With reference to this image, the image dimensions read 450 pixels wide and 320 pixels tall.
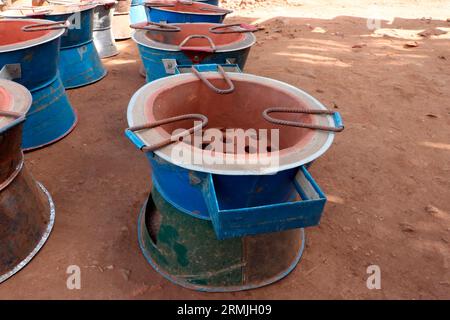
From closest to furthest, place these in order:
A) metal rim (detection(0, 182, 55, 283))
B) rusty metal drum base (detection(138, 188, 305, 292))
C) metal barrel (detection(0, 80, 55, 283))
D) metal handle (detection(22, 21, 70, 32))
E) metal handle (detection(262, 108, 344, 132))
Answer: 1. metal handle (detection(262, 108, 344, 132))
2. metal barrel (detection(0, 80, 55, 283))
3. rusty metal drum base (detection(138, 188, 305, 292))
4. metal rim (detection(0, 182, 55, 283))
5. metal handle (detection(22, 21, 70, 32))

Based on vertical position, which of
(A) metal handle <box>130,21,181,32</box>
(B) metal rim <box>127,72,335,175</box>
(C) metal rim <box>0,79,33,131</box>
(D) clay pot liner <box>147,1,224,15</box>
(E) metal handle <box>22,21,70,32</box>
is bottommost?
(B) metal rim <box>127,72,335,175</box>

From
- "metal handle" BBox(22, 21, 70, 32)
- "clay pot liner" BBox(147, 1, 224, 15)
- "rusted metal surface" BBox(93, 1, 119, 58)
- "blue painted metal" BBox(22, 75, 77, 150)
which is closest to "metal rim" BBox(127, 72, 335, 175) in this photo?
"metal handle" BBox(22, 21, 70, 32)

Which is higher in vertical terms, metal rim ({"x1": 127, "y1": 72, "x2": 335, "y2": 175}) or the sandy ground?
metal rim ({"x1": 127, "y1": 72, "x2": 335, "y2": 175})

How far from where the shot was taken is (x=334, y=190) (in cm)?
294

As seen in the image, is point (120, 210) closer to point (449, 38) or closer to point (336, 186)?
point (336, 186)

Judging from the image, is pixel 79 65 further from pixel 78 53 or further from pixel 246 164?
pixel 246 164

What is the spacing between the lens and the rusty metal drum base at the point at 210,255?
76.7 inches

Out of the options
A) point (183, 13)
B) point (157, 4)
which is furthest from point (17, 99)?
point (157, 4)

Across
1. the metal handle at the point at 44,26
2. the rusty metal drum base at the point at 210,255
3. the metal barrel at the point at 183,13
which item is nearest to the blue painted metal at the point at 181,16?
the metal barrel at the point at 183,13

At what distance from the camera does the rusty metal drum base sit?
6.39 feet

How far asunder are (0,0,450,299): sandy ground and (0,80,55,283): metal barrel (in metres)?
0.09

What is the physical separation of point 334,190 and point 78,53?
12.0 feet

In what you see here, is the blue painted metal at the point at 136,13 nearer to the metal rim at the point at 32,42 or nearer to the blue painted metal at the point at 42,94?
the blue painted metal at the point at 42,94

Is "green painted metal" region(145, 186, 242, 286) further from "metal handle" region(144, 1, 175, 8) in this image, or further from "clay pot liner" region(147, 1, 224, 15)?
"clay pot liner" region(147, 1, 224, 15)
